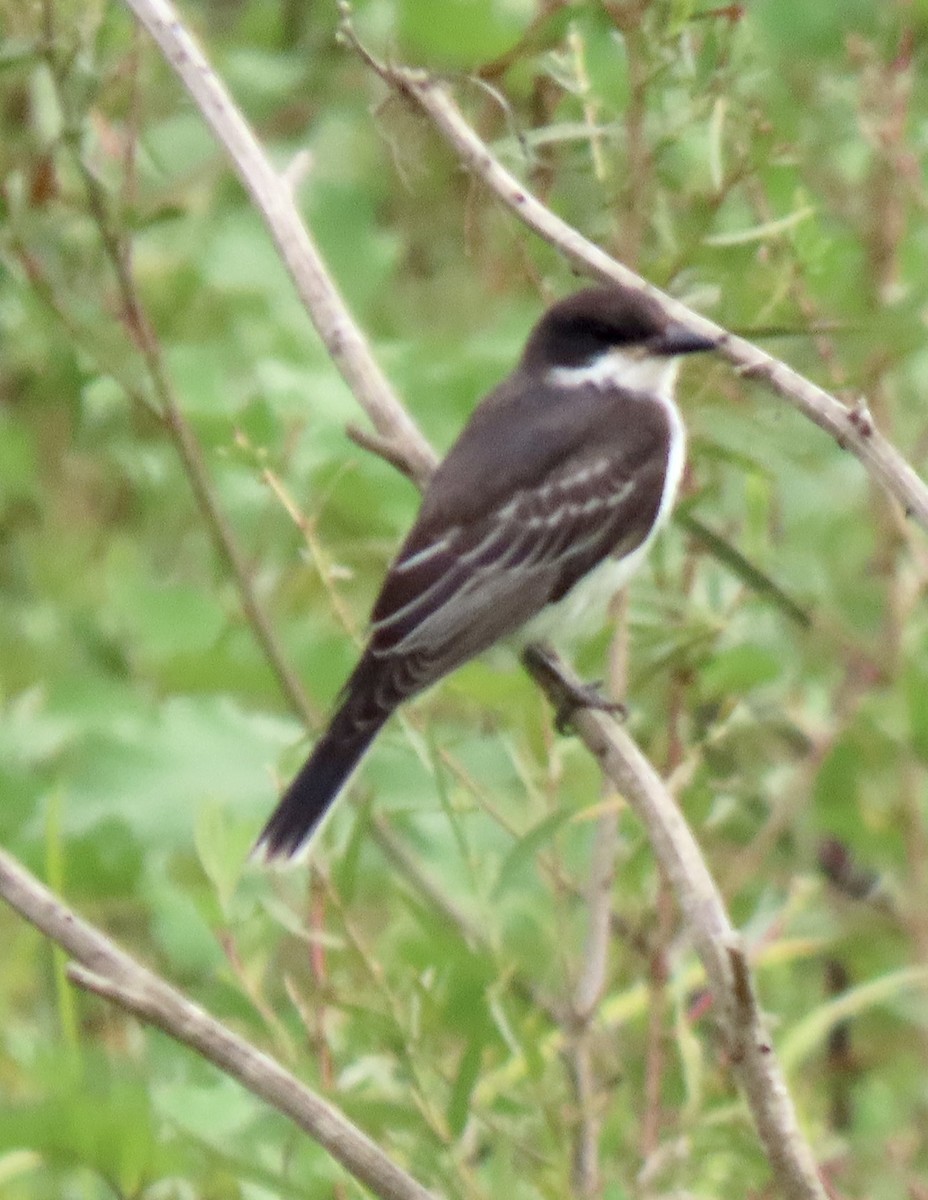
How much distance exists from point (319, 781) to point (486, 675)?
36 centimetres

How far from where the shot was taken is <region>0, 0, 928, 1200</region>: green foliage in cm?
271

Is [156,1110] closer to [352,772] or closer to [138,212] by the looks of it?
[352,772]

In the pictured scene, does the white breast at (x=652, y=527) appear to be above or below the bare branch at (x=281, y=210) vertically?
below

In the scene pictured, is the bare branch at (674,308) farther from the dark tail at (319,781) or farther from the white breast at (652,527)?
the dark tail at (319,781)

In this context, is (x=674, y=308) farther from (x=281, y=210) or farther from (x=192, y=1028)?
(x=192, y=1028)

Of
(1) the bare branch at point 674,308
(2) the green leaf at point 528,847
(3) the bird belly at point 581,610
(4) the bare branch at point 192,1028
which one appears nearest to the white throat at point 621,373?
(3) the bird belly at point 581,610

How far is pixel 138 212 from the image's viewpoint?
3.30 metres

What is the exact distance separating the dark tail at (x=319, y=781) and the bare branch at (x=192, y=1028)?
3.16 feet

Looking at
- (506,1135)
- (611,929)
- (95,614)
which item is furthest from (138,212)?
(95,614)

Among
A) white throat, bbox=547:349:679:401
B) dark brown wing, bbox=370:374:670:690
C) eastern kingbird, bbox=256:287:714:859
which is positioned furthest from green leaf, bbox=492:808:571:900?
white throat, bbox=547:349:679:401

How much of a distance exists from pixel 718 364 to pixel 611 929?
2.59 feet

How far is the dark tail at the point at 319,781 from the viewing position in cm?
295

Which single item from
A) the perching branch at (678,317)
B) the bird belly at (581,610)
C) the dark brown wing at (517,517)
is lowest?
the bird belly at (581,610)

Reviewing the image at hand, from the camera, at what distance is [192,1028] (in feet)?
6.10
